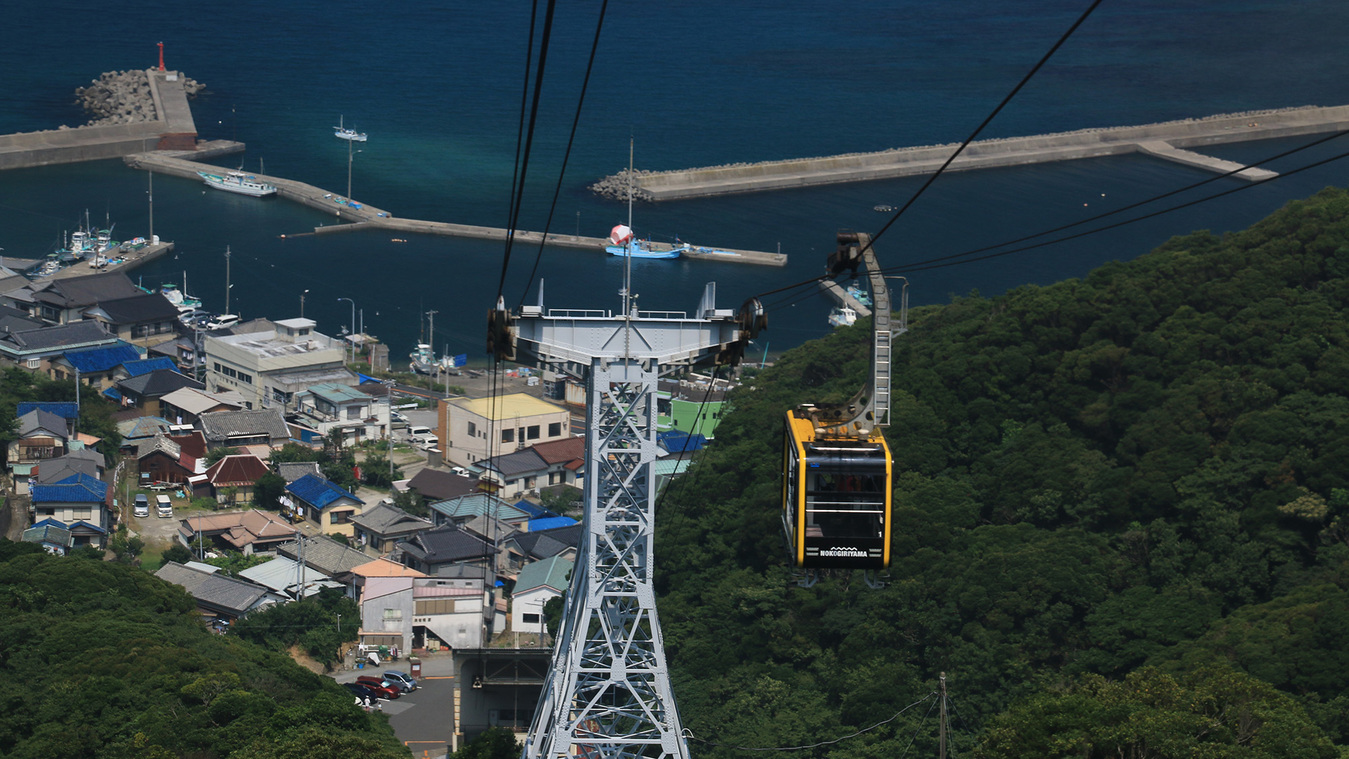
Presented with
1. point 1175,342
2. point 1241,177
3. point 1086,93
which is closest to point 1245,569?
point 1175,342

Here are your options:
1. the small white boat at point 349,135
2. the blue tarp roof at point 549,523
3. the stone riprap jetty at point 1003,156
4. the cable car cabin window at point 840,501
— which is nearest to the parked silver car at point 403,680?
the blue tarp roof at point 549,523

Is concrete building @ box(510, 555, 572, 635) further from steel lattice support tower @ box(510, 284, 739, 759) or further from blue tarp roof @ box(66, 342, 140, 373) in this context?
blue tarp roof @ box(66, 342, 140, 373)

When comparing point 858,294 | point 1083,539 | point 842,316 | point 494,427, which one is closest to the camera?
point 1083,539

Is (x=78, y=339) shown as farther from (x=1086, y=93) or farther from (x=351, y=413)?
(x=1086, y=93)

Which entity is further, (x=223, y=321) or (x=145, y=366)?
(x=223, y=321)

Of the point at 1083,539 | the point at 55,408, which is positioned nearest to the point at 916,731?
the point at 1083,539

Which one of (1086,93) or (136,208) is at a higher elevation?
(1086,93)

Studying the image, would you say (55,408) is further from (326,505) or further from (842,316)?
(842,316)
